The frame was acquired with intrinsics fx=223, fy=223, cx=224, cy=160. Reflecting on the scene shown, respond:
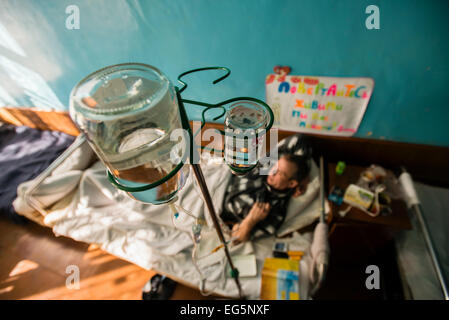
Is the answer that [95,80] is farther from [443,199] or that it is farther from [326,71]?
[443,199]

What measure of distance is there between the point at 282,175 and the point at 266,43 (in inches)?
33.3

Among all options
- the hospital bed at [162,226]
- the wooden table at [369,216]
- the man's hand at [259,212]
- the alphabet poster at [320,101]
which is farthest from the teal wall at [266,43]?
the man's hand at [259,212]

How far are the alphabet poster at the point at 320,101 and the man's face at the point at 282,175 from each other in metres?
0.34

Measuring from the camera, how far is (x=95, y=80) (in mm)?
429

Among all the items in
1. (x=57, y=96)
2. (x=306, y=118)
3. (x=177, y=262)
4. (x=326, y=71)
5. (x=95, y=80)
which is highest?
(x=95, y=80)

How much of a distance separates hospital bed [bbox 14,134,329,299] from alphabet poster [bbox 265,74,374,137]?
347 mm

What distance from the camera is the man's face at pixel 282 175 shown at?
60.2 inches

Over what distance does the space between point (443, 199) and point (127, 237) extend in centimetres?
222

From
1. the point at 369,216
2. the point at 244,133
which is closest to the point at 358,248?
the point at 369,216

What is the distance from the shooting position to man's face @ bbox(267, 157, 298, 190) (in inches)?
60.2

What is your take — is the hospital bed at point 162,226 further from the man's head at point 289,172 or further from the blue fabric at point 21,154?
the blue fabric at point 21,154

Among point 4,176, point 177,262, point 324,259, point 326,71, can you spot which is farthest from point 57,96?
point 324,259

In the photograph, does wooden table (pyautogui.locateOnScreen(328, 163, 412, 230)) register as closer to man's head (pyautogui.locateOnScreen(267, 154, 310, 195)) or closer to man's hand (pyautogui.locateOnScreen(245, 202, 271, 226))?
man's head (pyautogui.locateOnScreen(267, 154, 310, 195))

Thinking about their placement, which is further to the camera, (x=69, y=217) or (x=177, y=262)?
(x=69, y=217)
